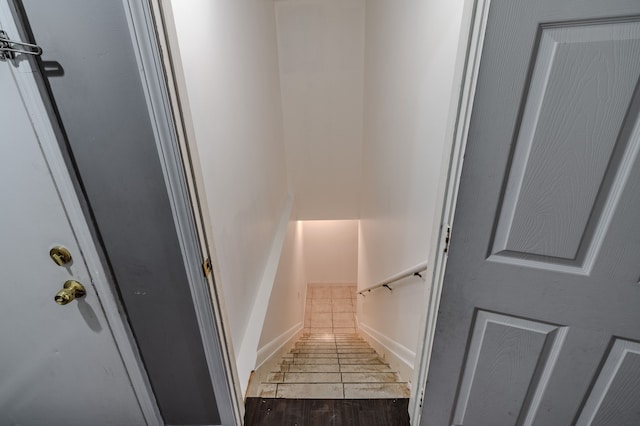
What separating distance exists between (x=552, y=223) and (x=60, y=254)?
1500mm

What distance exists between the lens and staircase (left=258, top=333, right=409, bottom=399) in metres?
1.46

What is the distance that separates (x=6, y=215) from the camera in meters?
0.79

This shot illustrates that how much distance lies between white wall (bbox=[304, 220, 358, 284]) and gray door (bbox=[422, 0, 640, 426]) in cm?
432

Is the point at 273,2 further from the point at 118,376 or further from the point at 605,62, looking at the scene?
the point at 118,376

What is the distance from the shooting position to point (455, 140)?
31.8 inches

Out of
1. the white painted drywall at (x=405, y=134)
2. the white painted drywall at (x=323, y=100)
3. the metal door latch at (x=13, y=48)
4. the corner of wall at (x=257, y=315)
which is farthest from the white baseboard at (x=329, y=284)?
the metal door latch at (x=13, y=48)

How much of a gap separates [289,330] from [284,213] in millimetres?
1493

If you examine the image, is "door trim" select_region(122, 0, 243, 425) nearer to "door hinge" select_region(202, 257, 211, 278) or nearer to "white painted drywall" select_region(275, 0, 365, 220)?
"door hinge" select_region(202, 257, 211, 278)

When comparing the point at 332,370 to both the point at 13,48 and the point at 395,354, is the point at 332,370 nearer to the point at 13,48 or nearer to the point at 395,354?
the point at 395,354

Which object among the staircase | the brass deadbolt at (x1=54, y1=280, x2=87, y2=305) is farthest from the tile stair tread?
the brass deadbolt at (x1=54, y1=280, x2=87, y2=305)

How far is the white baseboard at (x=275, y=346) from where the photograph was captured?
2041 mm

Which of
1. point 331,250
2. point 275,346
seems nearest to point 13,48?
point 275,346

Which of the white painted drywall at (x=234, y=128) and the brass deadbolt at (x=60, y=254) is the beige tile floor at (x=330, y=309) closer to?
the white painted drywall at (x=234, y=128)

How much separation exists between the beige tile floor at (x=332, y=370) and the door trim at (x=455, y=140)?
53 centimetres
